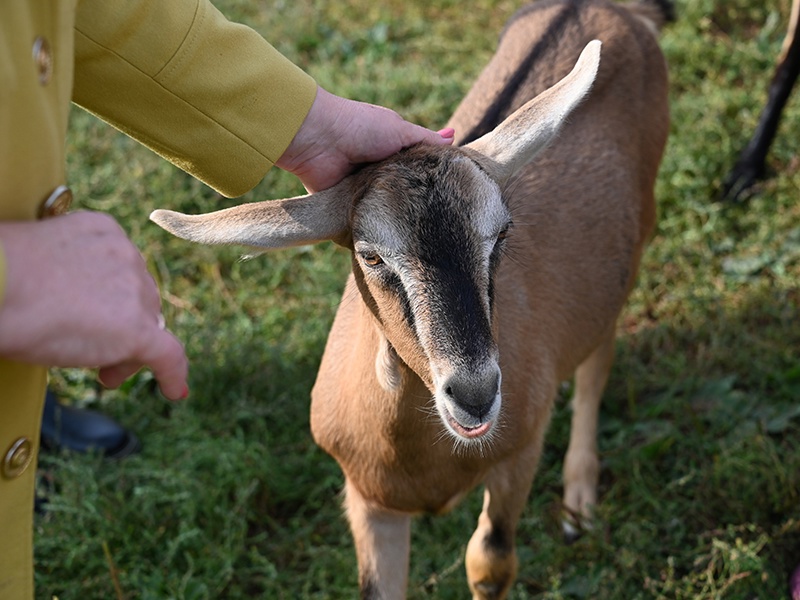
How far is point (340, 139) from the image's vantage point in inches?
103

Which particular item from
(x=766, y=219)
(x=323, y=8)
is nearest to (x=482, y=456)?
(x=766, y=219)

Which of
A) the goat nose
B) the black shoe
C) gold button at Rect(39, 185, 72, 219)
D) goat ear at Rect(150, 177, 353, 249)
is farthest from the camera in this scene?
the black shoe

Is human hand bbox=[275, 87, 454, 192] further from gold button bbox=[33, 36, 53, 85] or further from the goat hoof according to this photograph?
the goat hoof

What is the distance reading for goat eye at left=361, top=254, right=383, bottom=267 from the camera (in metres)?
2.55

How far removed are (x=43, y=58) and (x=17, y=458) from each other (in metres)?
0.71

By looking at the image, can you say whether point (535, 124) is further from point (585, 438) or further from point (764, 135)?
point (764, 135)

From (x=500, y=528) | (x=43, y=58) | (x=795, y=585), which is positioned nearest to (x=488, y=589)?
(x=500, y=528)

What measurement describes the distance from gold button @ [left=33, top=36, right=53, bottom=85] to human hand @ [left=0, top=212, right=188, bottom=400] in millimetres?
248

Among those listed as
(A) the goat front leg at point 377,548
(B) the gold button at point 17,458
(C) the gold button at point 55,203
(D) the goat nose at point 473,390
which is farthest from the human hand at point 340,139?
(A) the goat front leg at point 377,548

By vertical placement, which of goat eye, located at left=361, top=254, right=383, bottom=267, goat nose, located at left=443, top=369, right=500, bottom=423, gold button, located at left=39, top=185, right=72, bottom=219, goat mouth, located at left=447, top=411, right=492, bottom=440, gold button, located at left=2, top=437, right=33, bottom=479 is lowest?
goat mouth, located at left=447, top=411, right=492, bottom=440

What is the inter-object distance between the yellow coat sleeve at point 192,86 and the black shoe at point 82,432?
221 centimetres

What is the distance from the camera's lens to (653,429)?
14.3 ft

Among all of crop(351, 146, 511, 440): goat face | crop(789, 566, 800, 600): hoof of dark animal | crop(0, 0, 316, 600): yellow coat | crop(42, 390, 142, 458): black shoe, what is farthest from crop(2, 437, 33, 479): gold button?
crop(789, 566, 800, 600): hoof of dark animal

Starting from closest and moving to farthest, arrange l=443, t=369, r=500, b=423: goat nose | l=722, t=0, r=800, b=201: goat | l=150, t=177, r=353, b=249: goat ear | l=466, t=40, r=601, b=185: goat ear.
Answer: l=443, t=369, r=500, b=423: goat nose, l=150, t=177, r=353, b=249: goat ear, l=466, t=40, r=601, b=185: goat ear, l=722, t=0, r=800, b=201: goat
